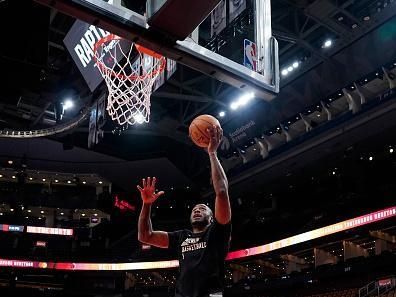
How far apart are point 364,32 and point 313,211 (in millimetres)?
6603

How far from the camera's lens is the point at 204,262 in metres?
3.10

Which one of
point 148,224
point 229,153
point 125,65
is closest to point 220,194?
point 148,224

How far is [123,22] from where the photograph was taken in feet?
14.1

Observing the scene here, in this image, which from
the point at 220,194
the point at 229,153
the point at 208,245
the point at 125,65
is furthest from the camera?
the point at 229,153

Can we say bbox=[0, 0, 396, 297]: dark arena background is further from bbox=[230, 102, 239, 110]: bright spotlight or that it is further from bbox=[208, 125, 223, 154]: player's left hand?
bbox=[208, 125, 223, 154]: player's left hand

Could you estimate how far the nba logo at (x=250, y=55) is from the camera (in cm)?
518

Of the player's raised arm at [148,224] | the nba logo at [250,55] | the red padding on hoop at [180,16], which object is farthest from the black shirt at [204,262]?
the nba logo at [250,55]

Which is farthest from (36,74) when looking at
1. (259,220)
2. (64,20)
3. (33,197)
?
(33,197)

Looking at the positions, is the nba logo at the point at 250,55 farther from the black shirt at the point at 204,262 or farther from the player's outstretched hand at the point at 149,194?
the black shirt at the point at 204,262

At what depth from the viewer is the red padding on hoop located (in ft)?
13.2

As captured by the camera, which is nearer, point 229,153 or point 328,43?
point 328,43

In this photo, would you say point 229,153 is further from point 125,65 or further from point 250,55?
point 250,55

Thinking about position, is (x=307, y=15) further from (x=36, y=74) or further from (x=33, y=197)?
(x=33, y=197)

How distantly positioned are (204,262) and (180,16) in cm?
193
